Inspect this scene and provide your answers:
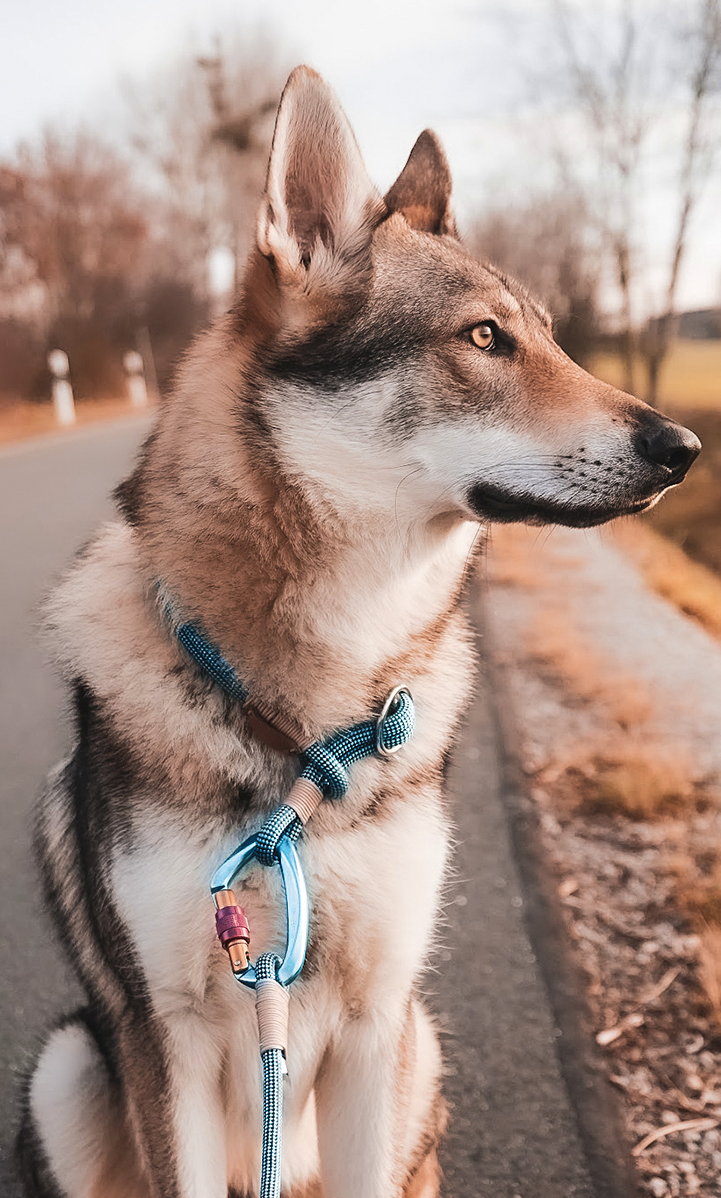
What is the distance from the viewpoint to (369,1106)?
197 centimetres

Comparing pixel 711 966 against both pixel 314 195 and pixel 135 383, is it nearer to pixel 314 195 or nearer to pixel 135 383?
pixel 314 195

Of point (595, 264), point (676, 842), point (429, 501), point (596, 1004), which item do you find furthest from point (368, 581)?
point (595, 264)

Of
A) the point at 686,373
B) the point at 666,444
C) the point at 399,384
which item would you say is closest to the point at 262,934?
the point at 399,384

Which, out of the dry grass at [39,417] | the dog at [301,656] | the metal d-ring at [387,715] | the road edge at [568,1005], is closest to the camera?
the dog at [301,656]

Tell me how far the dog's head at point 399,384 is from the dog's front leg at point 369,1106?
1.02 metres

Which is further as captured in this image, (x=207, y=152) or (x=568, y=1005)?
(x=207, y=152)

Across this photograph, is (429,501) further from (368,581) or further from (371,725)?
(371,725)

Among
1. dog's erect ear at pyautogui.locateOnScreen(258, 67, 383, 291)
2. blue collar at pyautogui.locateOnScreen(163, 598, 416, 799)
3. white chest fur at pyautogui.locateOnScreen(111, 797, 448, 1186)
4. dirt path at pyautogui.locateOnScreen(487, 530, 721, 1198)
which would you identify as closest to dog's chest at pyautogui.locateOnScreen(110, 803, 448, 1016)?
white chest fur at pyautogui.locateOnScreen(111, 797, 448, 1186)

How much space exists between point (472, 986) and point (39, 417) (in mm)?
18188

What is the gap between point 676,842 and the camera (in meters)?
3.52

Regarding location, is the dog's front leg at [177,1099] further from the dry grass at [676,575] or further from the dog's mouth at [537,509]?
the dry grass at [676,575]

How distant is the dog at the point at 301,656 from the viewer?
1.85 metres

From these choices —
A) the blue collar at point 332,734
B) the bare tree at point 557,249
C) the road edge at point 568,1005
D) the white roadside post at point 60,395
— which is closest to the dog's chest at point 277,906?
the blue collar at point 332,734

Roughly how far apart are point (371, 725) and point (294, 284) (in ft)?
→ 2.94
